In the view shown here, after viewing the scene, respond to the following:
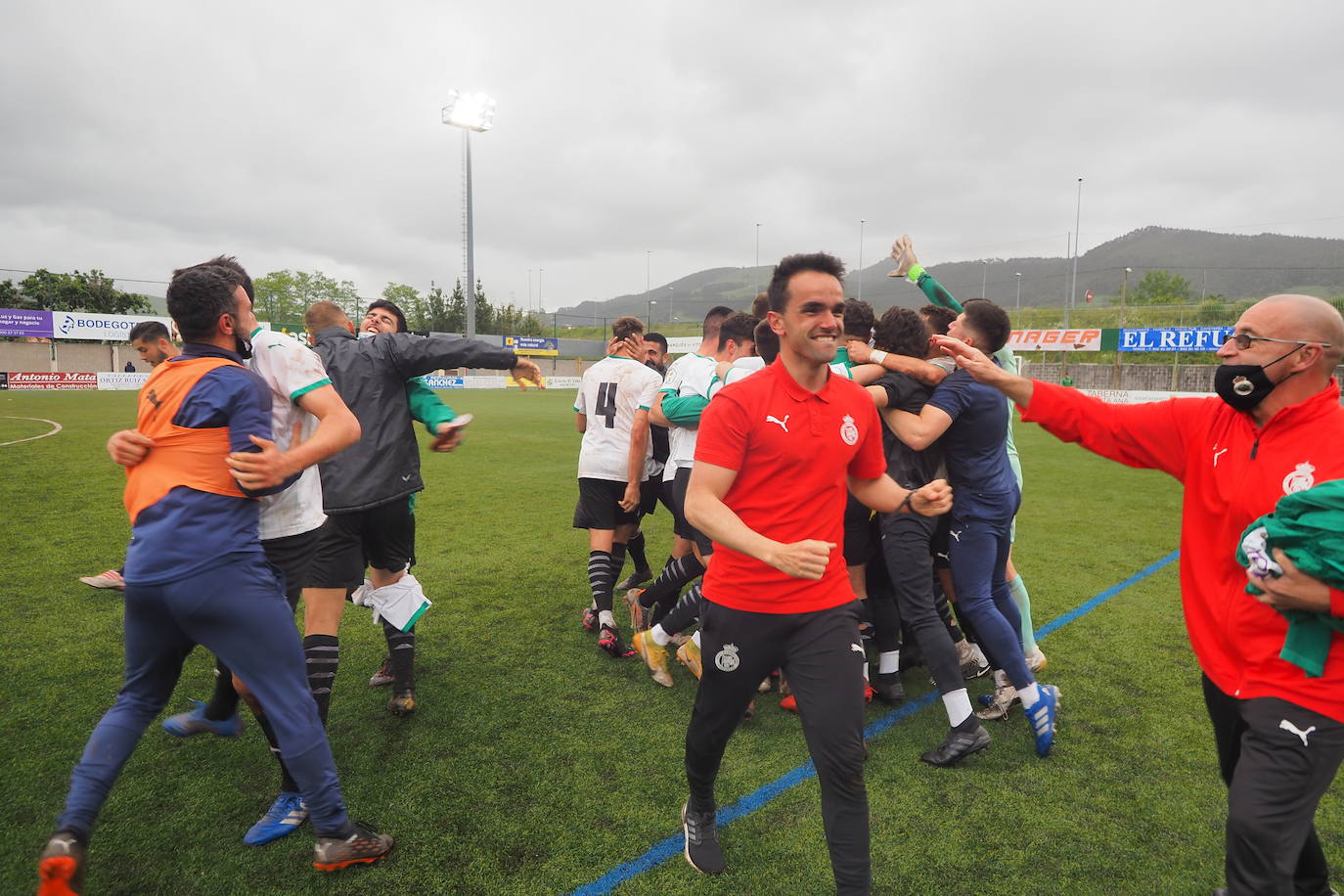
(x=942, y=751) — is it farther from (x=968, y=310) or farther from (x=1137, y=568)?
(x=1137, y=568)

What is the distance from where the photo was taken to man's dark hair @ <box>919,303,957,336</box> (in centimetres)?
434

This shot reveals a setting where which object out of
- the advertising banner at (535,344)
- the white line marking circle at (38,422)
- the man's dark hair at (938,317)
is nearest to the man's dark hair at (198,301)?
the man's dark hair at (938,317)

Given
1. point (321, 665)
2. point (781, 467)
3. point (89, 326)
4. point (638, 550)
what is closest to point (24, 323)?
point (89, 326)

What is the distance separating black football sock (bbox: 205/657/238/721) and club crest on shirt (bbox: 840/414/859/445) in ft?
10.4

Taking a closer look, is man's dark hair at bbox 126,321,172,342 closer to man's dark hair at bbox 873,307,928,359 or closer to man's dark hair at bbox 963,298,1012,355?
man's dark hair at bbox 873,307,928,359

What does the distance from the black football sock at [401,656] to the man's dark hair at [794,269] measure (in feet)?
9.41

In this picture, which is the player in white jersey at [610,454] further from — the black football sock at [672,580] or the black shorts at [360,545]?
the black shorts at [360,545]

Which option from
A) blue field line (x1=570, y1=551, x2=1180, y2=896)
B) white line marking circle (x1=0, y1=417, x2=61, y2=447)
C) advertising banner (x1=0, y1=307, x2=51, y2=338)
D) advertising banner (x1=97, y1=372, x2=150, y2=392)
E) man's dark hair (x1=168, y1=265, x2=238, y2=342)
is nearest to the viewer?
man's dark hair (x1=168, y1=265, x2=238, y2=342)

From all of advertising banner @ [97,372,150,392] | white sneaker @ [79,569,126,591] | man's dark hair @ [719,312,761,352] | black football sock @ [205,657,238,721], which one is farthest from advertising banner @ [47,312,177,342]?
man's dark hair @ [719,312,761,352]

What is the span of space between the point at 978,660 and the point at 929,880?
7.14ft

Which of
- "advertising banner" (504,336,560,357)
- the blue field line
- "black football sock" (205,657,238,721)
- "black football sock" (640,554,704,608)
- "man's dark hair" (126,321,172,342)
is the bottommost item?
the blue field line

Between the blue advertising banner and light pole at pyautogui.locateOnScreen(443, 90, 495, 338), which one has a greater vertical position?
light pole at pyautogui.locateOnScreen(443, 90, 495, 338)

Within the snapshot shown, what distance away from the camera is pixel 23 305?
130 ft

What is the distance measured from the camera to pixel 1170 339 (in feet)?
105
